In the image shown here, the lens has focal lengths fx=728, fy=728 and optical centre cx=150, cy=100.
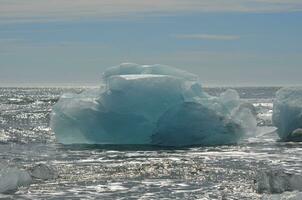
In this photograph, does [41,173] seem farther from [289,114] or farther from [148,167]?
[289,114]

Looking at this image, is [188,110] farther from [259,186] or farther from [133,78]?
[259,186]

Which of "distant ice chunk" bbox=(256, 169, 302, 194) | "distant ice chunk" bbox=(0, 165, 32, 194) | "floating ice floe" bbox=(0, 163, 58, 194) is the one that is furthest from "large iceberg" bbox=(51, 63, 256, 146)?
"distant ice chunk" bbox=(256, 169, 302, 194)

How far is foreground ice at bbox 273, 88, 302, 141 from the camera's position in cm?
3484

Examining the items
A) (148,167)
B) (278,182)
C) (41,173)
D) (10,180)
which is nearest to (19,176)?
(10,180)

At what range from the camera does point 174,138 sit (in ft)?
109

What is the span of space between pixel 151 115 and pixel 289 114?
7.14 metres

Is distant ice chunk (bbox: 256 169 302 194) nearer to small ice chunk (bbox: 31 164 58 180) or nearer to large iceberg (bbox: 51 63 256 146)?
small ice chunk (bbox: 31 164 58 180)

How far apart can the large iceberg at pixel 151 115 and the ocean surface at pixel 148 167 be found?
3.34 feet

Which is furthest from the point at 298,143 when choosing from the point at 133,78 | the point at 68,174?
the point at 68,174

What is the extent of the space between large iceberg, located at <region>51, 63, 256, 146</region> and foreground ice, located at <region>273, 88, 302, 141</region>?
1882mm

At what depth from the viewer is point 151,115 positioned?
106ft

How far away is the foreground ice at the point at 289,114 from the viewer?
34844 millimetres

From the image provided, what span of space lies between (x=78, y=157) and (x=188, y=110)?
648cm

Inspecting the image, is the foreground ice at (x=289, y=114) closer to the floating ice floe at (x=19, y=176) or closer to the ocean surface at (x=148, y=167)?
the ocean surface at (x=148, y=167)
